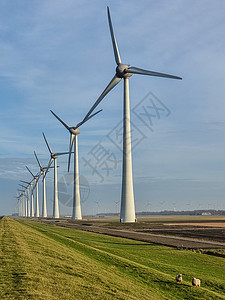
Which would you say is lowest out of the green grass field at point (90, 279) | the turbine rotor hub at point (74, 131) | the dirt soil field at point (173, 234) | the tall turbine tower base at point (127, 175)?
the dirt soil field at point (173, 234)

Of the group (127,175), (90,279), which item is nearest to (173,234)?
(127,175)

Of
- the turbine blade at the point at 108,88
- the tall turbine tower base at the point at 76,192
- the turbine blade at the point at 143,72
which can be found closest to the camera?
the turbine blade at the point at 143,72

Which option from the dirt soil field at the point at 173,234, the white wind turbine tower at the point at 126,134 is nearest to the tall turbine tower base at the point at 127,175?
the white wind turbine tower at the point at 126,134

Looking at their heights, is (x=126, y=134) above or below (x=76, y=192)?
above

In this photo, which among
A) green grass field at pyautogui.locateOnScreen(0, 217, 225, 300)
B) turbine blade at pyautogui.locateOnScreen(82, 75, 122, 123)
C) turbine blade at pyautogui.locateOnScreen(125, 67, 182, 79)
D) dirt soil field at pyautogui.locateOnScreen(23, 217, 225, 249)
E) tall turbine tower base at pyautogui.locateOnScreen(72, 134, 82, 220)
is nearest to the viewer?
green grass field at pyautogui.locateOnScreen(0, 217, 225, 300)

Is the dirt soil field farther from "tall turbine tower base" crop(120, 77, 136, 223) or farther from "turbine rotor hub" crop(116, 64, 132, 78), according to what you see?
"turbine rotor hub" crop(116, 64, 132, 78)

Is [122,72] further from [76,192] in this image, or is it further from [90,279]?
[90,279]

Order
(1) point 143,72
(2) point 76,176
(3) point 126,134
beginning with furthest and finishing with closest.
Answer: (2) point 76,176, (3) point 126,134, (1) point 143,72

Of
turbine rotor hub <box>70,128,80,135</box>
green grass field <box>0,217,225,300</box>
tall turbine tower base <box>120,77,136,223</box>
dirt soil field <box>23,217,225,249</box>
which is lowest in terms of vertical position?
dirt soil field <box>23,217,225,249</box>

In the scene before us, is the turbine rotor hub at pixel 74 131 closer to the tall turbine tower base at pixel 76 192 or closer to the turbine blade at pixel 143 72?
the tall turbine tower base at pixel 76 192

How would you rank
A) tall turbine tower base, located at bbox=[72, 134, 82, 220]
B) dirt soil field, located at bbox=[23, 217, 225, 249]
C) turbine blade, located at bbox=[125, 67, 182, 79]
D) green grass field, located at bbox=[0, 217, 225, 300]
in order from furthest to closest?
1. tall turbine tower base, located at bbox=[72, 134, 82, 220]
2. turbine blade, located at bbox=[125, 67, 182, 79]
3. dirt soil field, located at bbox=[23, 217, 225, 249]
4. green grass field, located at bbox=[0, 217, 225, 300]

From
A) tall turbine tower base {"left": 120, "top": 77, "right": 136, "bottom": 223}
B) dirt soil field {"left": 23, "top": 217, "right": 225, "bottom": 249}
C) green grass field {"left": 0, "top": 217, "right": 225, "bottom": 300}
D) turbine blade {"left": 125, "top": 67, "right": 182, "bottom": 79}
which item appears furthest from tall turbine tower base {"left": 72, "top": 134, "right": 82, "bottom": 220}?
green grass field {"left": 0, "top": 217, "right": 225, "bottom": 300}

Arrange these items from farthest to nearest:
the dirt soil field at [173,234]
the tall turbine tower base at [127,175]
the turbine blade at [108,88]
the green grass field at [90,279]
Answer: the turbine blade at [108,88] < the tall turbine tower base at [127,175] < the dirt soil field at [173,234] < the green grass field at [90,279]

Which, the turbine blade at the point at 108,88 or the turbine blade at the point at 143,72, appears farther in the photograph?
the turbine blade at the point at 108,88
